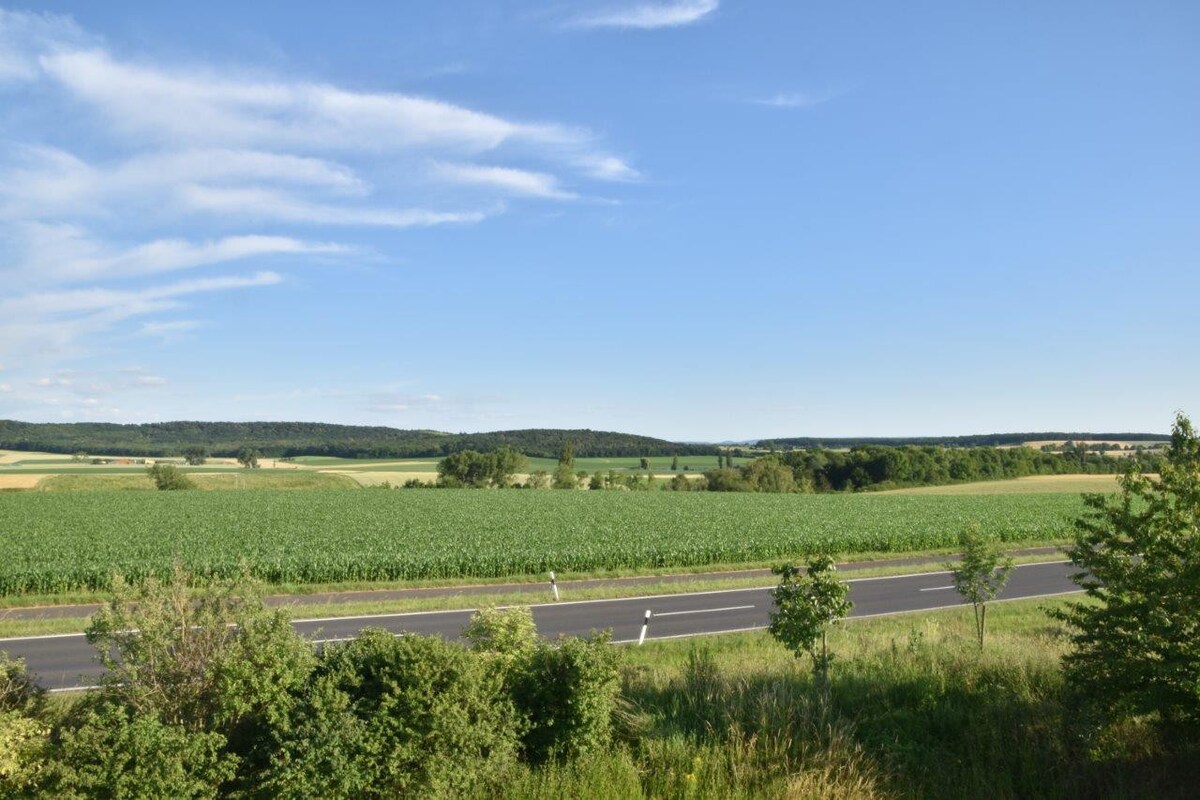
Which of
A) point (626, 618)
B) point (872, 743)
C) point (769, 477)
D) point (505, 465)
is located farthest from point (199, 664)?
point (505, 465)

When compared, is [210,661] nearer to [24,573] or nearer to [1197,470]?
[1197,470]

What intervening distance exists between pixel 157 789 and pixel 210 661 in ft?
3.85

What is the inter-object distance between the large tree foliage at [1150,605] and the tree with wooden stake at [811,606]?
9.00 feet

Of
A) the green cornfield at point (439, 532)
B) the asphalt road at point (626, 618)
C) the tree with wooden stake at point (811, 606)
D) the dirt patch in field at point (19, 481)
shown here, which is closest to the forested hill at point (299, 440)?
the dirt patch in field at point (19, 481)

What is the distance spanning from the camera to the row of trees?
21.0 feet

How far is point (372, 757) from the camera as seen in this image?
6.90 m

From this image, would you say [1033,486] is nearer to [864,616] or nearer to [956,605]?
[956,605]

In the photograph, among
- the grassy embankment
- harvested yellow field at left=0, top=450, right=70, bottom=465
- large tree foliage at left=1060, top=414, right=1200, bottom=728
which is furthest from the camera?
harvested yellow field at left=0, top=450, right=70, bottom=465

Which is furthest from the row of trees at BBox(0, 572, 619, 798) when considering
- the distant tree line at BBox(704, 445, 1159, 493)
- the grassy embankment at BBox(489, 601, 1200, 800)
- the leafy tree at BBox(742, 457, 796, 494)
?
the leafy tree at BBox(742, 457, 796, 494)

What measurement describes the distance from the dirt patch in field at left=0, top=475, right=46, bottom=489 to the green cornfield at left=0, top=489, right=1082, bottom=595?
1423cm

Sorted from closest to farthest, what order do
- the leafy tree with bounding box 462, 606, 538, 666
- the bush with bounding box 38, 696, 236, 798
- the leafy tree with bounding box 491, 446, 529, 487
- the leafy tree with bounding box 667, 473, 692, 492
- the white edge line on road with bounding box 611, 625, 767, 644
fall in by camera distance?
1. the bush with bounding box 38, 696, 236, 798
2. the leafy tree with bounding box 462, 606, 538, 666
3. the white edge line on road with bounding box 611, 625, 767, 644
4. the leafy tree with bounding box 667, 473, 692, 492
5. the leafy tree with bounding box 491, 446, 529, 487

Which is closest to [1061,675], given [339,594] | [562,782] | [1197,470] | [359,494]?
[1197,470]

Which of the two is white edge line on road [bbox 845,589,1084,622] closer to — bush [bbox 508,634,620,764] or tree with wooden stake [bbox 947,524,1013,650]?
tree with wooden stake [bbox 947,524,1013,650]

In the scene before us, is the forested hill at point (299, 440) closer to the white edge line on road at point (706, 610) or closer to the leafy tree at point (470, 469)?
the leafy tree at point (470, 469)
